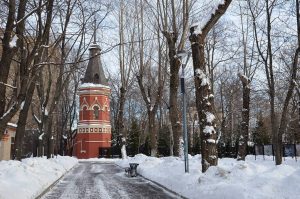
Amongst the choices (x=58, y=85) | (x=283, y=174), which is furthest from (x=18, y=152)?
(x=283, y=174)

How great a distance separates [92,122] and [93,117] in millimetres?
765

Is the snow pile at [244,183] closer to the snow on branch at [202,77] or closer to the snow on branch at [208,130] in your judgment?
the snow on branch at [208,130]

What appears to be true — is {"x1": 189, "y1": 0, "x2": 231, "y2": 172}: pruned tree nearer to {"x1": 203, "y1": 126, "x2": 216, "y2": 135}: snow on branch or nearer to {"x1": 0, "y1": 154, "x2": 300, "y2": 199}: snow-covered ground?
{"x1": 203, "y1": 126, "x2": 216, "y2": 135}: snow on branch

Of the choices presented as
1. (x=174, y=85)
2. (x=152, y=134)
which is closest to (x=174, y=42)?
(x=174, y=85)

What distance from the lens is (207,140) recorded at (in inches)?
539

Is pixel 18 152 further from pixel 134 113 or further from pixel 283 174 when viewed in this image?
pixel 134 113

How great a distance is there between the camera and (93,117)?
61.8 m

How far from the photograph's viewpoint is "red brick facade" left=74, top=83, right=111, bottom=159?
201ft

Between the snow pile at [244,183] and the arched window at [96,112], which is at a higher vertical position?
the arched window at [96,112]

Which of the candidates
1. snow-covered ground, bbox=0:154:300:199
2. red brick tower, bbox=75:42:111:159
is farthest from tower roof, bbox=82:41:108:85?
snow-covered ground, bbox=0:154:300:199

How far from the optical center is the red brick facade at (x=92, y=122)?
6122cm

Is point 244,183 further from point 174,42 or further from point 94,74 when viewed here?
point 94,74

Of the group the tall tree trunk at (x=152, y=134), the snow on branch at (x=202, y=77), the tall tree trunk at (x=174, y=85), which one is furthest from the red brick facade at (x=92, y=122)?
the snow on branch at (x=202, y=77)

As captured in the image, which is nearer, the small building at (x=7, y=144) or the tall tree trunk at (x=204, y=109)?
the tall tree trunk at (x=204, y=109)
